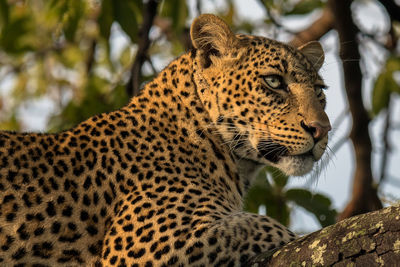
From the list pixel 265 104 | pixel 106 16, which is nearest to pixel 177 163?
pixel 265 104

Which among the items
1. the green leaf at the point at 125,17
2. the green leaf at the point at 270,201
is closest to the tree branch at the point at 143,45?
the green leaf at the point at 125,17

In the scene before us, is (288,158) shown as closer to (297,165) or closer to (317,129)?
(297,165)

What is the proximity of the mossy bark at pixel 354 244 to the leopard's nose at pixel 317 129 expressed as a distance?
2227mm

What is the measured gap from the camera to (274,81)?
733 cm

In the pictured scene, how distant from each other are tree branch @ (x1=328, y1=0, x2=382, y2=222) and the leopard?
1.58 meters

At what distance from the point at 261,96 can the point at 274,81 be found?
0.25 m

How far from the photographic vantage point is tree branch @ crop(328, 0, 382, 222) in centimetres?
878

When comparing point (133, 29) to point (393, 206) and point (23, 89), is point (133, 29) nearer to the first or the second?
point (393, 206)

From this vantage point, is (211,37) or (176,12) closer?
(211,37)

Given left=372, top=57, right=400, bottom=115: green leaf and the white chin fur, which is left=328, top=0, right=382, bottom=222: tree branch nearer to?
left=372, top=57, right=400, bottom=115: green leaf

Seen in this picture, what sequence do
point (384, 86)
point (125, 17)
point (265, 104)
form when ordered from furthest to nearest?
point (384, 86), point (125, 17), point (265, 104)

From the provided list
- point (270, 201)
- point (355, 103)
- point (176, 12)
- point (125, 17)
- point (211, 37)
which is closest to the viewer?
point (211, 37)

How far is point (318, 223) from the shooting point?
26.3 ft

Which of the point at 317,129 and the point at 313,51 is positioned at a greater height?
the point at 313,51
